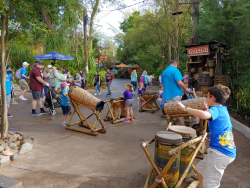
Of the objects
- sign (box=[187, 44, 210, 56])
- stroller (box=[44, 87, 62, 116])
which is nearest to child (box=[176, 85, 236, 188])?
stroller (box=[44, 87, 62, 116])

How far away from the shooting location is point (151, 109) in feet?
27.4

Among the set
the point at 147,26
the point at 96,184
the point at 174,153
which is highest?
the point at 147,26

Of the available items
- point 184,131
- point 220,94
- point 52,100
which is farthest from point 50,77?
point 220,94

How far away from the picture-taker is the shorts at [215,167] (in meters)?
2.40

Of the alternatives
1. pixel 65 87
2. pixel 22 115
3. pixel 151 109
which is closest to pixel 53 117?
pixel 22 115

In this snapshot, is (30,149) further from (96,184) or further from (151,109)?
(151,109)

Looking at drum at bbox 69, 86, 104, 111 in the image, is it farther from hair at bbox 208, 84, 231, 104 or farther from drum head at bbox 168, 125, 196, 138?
hair at bbox 208, 84, 231, 104

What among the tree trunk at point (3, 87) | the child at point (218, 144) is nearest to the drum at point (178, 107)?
the child at point (218, 144)

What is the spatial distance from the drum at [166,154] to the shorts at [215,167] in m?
0.37

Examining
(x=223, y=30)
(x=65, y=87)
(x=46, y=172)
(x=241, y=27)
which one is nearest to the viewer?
(x=46, y=172)

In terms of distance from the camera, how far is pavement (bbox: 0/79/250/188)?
10.4 ft

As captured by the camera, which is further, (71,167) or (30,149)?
(30,149)

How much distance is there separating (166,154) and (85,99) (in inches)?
126

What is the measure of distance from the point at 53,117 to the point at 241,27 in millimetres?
7636
